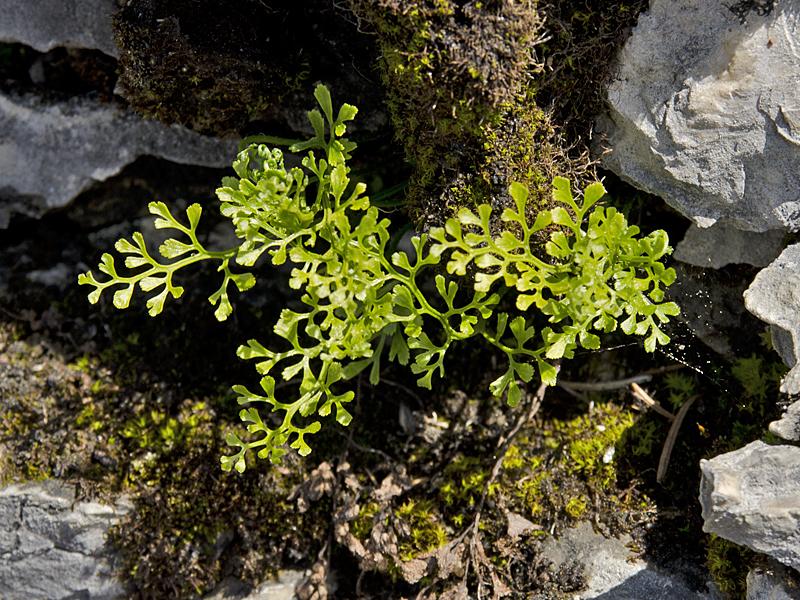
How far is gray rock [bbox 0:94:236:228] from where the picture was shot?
4137mm

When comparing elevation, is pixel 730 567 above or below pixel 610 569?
above

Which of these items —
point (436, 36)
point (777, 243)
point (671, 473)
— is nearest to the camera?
point (436, 36)

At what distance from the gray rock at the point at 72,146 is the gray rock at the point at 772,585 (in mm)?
3142

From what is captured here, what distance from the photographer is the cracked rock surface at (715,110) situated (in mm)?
3082

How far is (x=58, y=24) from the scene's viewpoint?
13.0 feet

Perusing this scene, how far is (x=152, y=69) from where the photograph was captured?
3541 mm

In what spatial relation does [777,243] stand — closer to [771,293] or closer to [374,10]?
[771,293]

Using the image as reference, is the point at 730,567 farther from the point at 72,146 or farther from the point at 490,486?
the point at 72,146

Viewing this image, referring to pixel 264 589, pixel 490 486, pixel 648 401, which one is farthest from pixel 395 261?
pixel 264 589

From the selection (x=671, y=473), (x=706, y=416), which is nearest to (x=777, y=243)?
(x=706, y=416)

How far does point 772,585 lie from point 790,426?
65 cm

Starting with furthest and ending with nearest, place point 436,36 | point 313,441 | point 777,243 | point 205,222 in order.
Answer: point 205,222
point 313,441
point 777,243
point 436,36

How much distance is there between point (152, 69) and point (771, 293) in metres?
2.85

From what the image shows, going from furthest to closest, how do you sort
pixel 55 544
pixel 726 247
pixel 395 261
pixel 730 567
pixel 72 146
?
pixel 72 146
pixel 55 544
pixel 726 247
pixel 730 567
pixel 395 261
